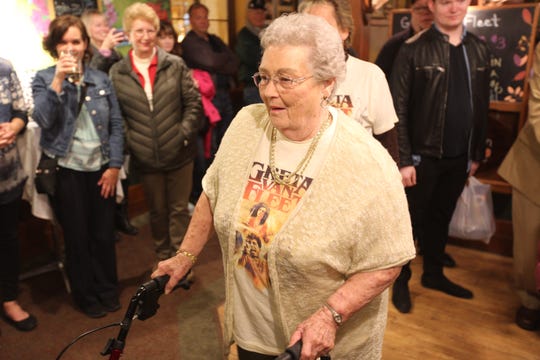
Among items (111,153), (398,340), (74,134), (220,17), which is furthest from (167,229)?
(220,17)

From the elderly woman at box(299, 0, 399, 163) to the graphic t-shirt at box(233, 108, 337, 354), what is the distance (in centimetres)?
70

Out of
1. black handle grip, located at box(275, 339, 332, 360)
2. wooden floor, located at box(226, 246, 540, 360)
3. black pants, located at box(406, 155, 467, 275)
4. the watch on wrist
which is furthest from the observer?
black pants, located at box(406, 155, 467, 275)

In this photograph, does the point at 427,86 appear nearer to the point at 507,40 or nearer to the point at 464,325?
the point at 507,40

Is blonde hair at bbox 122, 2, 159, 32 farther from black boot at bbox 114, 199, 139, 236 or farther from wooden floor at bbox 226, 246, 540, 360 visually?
wooden floor at bbox 226, 246, 540, 360

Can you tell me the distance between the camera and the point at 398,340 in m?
2.54

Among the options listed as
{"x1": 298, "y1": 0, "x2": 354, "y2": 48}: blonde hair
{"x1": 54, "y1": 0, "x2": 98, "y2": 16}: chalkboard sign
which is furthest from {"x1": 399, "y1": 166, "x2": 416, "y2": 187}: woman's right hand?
{"x1": 54, "y1": 0, "x2": 98, "y2": 16}: chalkboard sign

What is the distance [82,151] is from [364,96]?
147cm

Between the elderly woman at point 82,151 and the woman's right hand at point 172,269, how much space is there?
1262mm

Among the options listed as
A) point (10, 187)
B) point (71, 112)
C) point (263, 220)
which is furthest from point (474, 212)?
point (10, 187)

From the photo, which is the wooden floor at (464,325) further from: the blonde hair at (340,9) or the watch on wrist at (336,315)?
the blonde hair at (340,9)

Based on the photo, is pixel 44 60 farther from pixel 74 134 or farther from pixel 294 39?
pixel 294 39

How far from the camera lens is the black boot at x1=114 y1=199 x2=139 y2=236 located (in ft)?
12.6

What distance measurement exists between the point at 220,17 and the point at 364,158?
4.54 meters

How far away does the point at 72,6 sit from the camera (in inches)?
147
